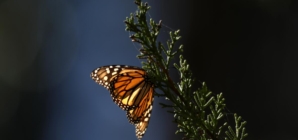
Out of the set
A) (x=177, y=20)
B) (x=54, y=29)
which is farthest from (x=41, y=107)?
(x=177, y=20)

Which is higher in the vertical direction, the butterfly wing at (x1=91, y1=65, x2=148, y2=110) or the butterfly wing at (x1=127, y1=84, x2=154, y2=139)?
the butterfly wing at (x1=91, y1=65, x2=148, y2=110)

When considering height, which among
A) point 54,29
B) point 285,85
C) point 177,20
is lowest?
point 285,85

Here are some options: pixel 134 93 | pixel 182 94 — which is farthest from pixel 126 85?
pixel 182 94

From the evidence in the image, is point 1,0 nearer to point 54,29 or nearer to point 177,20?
point 54,29

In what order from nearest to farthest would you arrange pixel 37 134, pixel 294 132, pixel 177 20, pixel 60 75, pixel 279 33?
pixel 294 132 → pixel 279 33 → pixel 177 20 → pixel 37 134 → pixel 60 75

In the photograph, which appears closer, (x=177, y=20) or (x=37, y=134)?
(x=177, y=20)

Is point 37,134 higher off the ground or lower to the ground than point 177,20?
lower

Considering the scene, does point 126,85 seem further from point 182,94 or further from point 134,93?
point 182,94

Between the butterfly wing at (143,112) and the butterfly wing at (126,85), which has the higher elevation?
the butterfly wing at (126,85)
